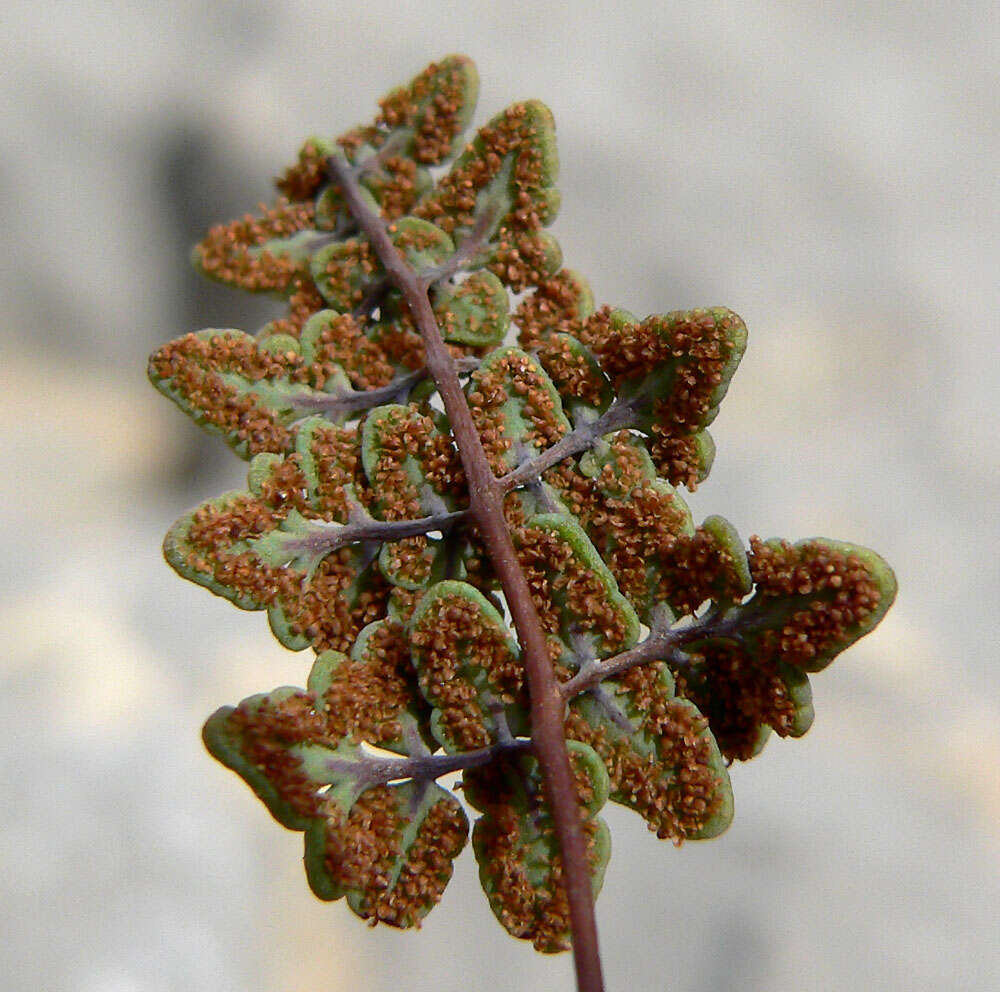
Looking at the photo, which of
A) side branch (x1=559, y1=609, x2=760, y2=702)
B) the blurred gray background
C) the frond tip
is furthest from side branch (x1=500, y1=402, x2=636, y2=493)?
the blurred gray background

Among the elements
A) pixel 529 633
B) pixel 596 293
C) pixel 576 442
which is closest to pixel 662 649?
pixel 529 633

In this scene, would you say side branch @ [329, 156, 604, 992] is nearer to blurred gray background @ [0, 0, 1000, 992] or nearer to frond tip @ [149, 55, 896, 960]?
frond tip @ [149, 55, 896, 960]

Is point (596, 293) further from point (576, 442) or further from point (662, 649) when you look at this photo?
point (662, 649)

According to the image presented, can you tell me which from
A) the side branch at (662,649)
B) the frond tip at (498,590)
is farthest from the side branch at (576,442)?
the side branch at (662,649)

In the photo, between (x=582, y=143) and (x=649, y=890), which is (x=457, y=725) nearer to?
(x=649, y=890)

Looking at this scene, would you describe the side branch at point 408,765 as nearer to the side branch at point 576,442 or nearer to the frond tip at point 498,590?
the frond tip at point 498,590
